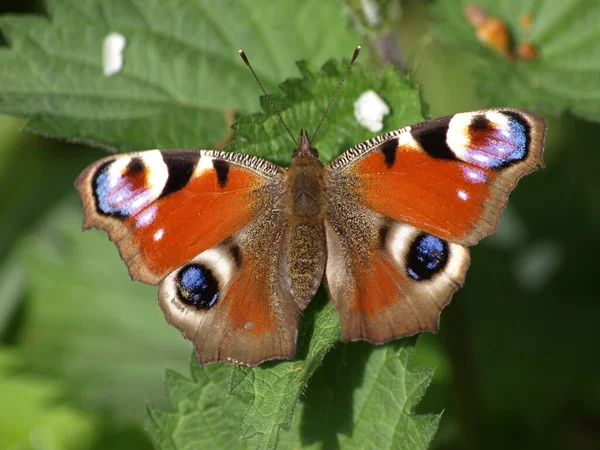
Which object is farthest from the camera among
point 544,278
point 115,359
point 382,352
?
point 544,278

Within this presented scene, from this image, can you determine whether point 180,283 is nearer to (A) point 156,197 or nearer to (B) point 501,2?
(A) point 156,197

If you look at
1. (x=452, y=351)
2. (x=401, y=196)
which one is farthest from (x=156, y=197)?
(x=452, y=351)

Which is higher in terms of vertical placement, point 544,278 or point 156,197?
point 156,197

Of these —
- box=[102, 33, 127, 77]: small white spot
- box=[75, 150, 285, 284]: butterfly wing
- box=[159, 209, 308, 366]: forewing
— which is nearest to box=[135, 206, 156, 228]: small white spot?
box=[75, 150, 285, 284]: butterfly wing

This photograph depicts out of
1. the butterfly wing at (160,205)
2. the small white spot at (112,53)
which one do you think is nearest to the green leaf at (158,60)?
the small white spot at (112,53)

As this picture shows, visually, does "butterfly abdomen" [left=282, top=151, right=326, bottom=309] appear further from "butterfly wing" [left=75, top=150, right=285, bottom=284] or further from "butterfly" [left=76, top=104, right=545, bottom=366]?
"butterfly wing" [left=75, top=150, right=285, bottom=284]

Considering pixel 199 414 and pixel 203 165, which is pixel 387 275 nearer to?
pixel 203 165

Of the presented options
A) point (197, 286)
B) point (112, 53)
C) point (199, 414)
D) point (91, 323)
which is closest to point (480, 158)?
point (197, 286)
